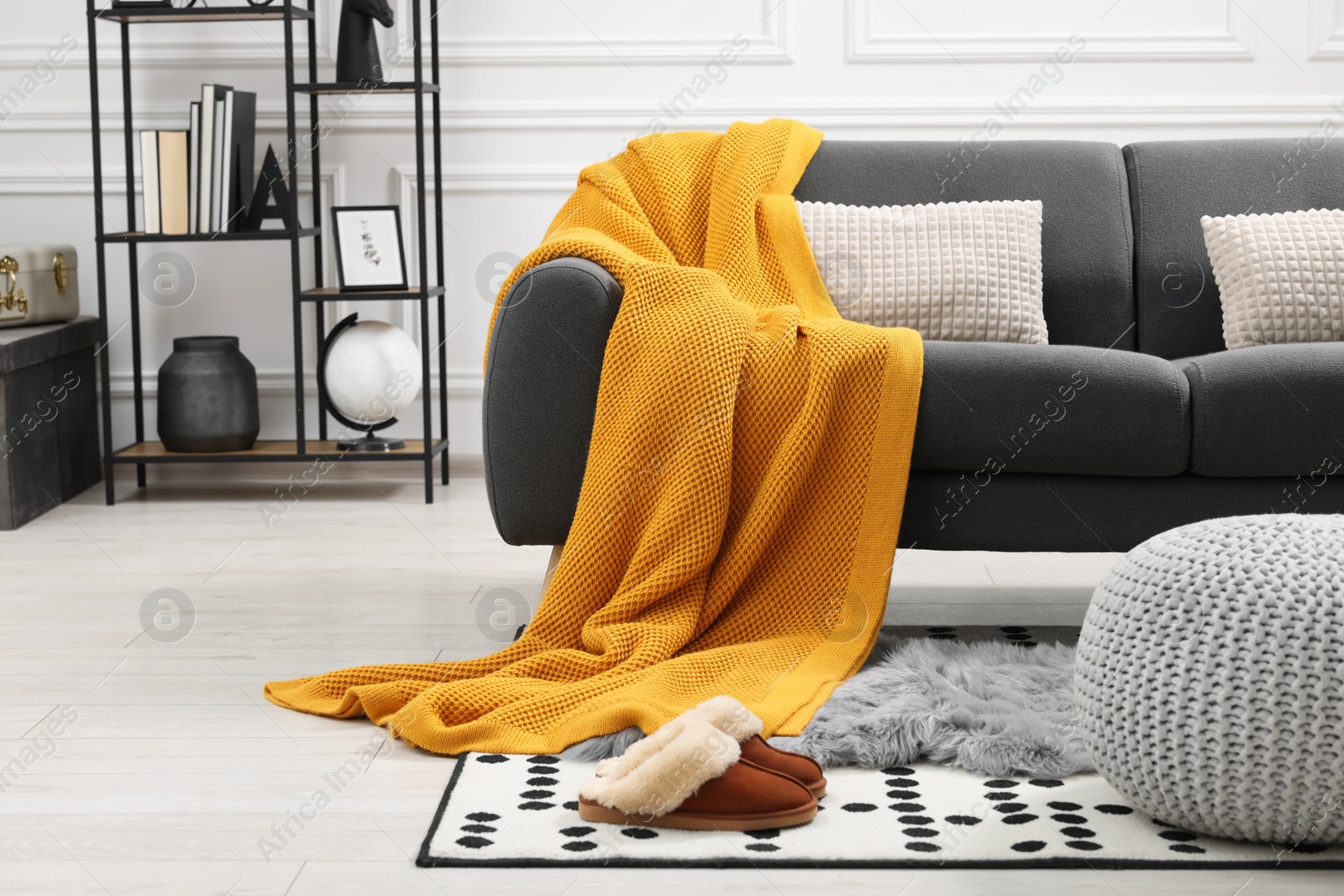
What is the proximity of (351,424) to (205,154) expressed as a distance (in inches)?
27.7

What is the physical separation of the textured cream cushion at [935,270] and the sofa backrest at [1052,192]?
0.11 m

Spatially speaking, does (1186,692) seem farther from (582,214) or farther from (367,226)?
(367,226)

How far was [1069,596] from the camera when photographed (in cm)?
225

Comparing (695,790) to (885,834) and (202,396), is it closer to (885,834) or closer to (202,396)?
(885,834)

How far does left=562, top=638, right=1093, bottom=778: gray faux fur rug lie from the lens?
143cm

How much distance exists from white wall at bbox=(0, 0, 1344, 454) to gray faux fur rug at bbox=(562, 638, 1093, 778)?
6.40 ft

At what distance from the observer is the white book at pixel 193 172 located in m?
3.04

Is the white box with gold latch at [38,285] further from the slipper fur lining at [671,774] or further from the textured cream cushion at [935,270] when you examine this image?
the slipper fur lining at [671,774]

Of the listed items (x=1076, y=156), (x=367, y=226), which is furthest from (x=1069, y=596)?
(x=367, y=226)

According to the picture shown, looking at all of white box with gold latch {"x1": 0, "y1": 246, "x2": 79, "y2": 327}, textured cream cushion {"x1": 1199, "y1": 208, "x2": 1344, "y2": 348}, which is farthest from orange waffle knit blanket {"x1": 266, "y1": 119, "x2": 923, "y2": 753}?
white box with gold latch {"x1": 0, "y1": 246, "x2": 79, "y2": 327}

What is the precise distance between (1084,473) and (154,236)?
2188mm

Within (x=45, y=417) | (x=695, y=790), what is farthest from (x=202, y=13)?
(x=695, y=790)

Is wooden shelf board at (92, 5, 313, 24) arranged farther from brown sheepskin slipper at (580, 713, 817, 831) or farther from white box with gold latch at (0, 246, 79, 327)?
brown sheepskin slipper at (580, 713, 817, 831)

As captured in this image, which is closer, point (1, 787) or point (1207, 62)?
point (1, 787)
